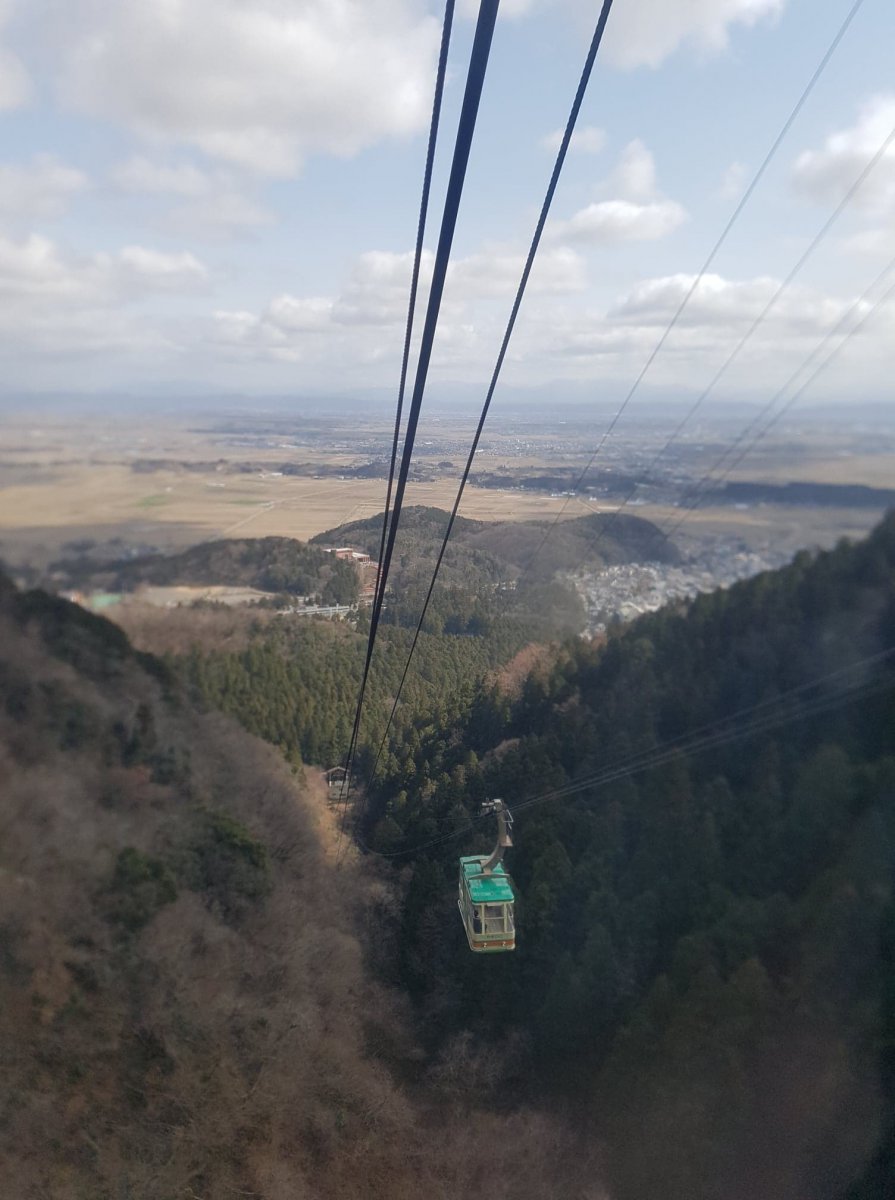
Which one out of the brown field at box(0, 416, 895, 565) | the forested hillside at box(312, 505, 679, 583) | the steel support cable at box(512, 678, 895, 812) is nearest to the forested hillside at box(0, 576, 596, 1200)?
the brown field at box(0, 416, 895, 565)

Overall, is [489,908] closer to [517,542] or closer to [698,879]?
[517,542]

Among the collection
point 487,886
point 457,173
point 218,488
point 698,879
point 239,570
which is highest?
point 457,173

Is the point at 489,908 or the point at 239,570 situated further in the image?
the point at 239,570

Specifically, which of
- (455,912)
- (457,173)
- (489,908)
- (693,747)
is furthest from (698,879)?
(457,173)

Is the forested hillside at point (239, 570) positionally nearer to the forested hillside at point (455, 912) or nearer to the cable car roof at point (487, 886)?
the forested hillside at point (455, 912)

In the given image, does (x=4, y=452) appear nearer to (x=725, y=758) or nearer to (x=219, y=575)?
(x=219, y=575)

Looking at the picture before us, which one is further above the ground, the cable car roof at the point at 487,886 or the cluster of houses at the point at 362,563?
the cluster of houses at the point at 362,563

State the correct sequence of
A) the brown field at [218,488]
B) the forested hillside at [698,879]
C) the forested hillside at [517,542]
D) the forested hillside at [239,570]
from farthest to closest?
the forested hillside at [698,879] < the forested hillside at [517,542] < the forested hillside at [239,570] < the brown field at [218,488]

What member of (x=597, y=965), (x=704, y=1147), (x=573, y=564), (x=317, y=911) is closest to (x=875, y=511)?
(x=573, y=564)

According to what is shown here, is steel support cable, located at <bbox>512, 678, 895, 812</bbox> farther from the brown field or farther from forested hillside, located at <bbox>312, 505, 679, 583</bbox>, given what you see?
the brown field

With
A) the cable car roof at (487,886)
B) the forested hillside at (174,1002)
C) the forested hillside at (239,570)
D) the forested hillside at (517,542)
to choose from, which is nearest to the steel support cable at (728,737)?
the forested hillside at (517,542)
